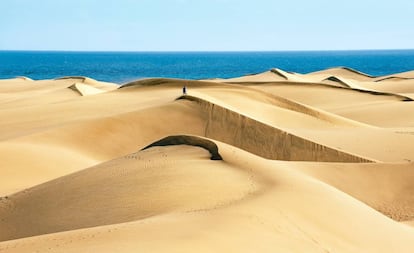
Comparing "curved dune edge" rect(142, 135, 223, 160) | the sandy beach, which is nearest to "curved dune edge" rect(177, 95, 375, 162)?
the sandy beach

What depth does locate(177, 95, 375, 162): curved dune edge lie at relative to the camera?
16.4 meters

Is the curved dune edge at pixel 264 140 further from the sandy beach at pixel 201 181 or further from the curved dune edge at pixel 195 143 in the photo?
the curved dune edge at pixel 195 143

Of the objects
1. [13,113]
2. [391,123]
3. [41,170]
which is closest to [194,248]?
[41,170]

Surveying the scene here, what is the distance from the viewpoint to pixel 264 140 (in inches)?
684

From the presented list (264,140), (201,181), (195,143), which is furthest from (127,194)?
(264,140)

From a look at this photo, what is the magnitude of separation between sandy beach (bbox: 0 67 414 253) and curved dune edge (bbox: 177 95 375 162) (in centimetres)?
3

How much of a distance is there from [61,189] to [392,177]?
674cm

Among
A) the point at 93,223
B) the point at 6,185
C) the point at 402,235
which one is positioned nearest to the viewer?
the point at 93,223

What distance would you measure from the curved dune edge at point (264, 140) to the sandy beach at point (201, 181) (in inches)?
1.2

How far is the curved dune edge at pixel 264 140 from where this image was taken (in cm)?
1636

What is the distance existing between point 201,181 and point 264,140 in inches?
315

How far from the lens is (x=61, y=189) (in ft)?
34.7

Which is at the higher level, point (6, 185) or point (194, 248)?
point (194, 248)

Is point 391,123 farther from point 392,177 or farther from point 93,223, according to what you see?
point 93,223
